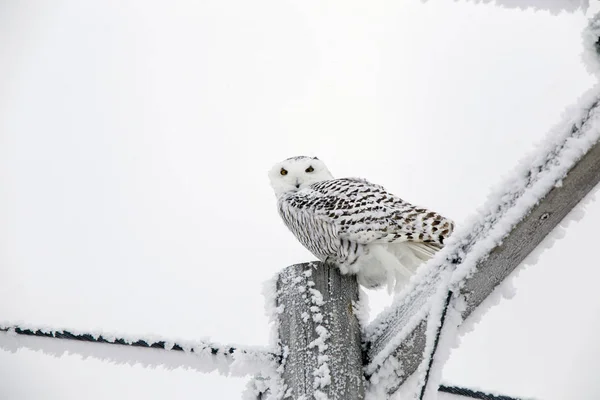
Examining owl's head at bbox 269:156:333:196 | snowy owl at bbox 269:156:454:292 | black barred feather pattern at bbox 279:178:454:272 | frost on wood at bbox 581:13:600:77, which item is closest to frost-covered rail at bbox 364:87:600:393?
frost on wood at bbox 581:13:600:77

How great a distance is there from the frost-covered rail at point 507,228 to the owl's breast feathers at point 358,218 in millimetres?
1279

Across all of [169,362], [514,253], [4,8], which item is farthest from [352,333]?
[4,8]

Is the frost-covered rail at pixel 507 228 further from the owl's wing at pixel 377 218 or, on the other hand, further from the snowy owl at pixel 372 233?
the owl's wing at pixel 377 218

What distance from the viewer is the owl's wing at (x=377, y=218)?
2982 mm

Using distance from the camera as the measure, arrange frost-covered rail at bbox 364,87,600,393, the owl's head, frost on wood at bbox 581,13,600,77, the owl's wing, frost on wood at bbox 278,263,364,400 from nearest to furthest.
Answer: frost on wood at bbox 581,13,600,77 → frost-covered rail at bbox 364,87,600,393 → frost on wood at bbox 278,263,364,400 → the owl's wing → the owl's head

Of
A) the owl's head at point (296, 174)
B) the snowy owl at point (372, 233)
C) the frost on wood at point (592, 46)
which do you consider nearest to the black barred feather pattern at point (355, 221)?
the snowy owl at point (372, 233)

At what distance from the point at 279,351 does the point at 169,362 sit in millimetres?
320

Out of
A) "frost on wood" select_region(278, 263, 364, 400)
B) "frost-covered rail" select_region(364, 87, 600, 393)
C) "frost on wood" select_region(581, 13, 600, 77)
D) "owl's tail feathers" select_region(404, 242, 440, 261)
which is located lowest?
"owl's tail feathers" select_region(404, 242, 440, 261)

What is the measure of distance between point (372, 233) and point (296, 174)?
3.91 ft

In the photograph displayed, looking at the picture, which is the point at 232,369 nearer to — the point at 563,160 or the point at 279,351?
the point at 279,351

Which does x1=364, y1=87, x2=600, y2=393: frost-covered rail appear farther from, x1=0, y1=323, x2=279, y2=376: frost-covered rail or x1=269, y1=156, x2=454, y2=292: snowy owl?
x1=269, y1=156, x2=454, y2=292: snowy owl

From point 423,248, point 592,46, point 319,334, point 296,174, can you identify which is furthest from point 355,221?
point 592,46

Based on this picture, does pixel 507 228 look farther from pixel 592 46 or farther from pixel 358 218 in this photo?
pixel 358 218

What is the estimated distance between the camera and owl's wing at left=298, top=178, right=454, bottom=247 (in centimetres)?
298
